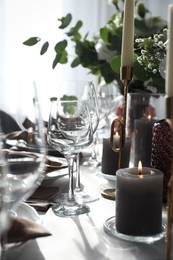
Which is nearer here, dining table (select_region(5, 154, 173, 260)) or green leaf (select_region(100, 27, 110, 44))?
dining table (select_region(5, 154, 173, 260))

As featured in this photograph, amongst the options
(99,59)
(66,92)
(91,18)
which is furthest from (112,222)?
(91,18)

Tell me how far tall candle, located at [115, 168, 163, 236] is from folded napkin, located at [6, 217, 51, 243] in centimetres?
15

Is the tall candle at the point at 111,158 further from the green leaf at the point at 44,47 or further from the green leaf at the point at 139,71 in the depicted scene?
the green leaf at the point at 44,47

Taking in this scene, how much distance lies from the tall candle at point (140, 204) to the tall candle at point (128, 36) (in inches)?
10.5

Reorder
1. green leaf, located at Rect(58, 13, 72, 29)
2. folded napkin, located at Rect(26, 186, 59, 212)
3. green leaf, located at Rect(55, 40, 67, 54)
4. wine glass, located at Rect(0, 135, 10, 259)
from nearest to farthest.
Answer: wine glass, located at Rect(0, 135, 10, 259), folded napkin, located at Rect(26, 186, 59, 212), green leaf, located at Rect(55, 40, 67, 54), green leaf, located at Rect(58, 13, 72, 29)

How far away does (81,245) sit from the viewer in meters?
0.60

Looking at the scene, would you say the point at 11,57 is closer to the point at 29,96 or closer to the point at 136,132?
the point at 136,132

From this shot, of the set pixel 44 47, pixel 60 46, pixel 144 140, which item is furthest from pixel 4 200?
pixel 60 46

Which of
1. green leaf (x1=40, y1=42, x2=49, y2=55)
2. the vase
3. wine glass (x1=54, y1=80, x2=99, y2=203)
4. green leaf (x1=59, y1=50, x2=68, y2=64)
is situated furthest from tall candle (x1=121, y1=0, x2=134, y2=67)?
green leaf (x1=59, y1=50, x2=68, y2=64)

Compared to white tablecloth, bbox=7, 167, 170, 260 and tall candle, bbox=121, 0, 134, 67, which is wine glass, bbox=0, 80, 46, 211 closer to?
white tablecloth, bbox=7, 167, 170, 260

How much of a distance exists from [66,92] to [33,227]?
0.44 meters

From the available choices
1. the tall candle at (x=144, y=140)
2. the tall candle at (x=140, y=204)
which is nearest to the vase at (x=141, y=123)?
the tall candle at (x=144, y=140)

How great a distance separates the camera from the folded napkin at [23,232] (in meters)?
0.50

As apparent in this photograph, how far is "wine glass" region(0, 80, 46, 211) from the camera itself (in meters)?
0.56
